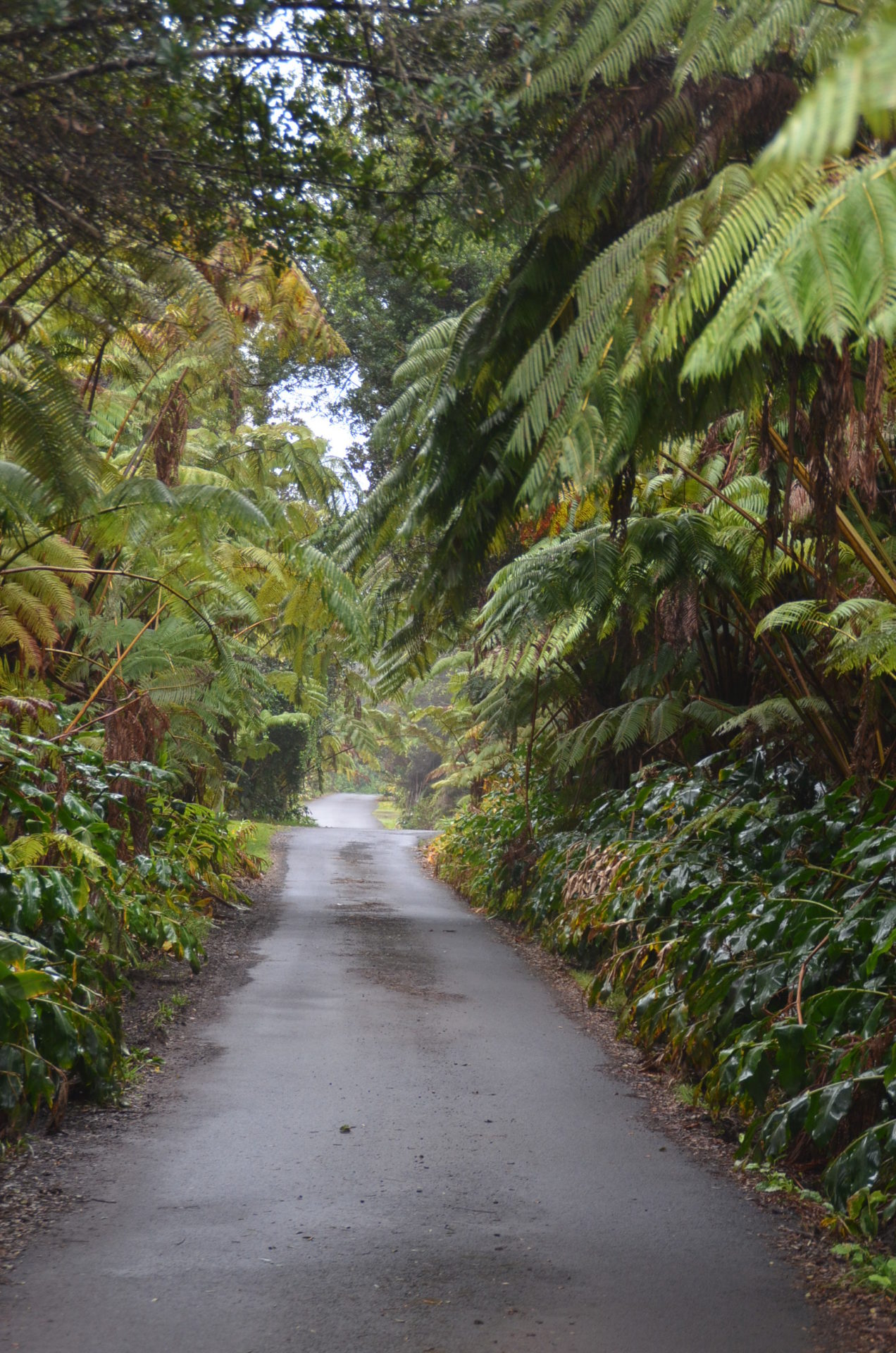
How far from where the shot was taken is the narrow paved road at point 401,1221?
3684 mm

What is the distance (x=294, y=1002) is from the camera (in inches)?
348

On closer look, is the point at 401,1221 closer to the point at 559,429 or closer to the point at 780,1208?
the point at 780,1208

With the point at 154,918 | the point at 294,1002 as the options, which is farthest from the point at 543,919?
the point at 154,918

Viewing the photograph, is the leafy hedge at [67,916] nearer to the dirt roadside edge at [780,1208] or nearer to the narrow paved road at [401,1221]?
the narrow paved road at [401,1221]

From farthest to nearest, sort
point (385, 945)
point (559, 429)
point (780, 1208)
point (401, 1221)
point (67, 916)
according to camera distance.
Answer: point (385, 945)
point (67, 916)
point (780, 1208)
point (401, 1221)
point (559, 429)

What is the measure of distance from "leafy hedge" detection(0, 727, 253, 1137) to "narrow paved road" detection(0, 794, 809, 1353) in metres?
0.53

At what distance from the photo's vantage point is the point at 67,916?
5.56 m

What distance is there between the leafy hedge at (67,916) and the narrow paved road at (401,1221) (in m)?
0.53

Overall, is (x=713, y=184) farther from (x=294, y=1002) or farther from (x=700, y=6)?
(x=294, y=1002)

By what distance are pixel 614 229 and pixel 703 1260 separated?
3.87 meters

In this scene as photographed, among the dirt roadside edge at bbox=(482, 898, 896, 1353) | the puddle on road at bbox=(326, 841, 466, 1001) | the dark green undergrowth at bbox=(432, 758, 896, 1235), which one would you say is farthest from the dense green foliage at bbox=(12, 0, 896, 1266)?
the puddle on road at bbox=(326, 841, 466, 1001)

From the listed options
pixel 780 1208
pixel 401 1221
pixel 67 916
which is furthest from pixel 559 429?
pixel 67 916

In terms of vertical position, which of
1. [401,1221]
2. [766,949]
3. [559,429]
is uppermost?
[559,429]

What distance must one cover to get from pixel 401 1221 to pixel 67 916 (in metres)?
2.16
